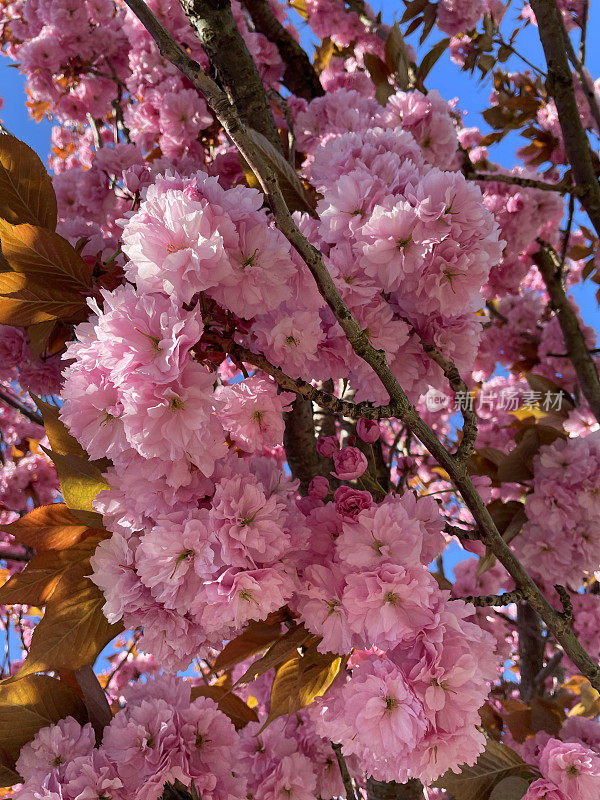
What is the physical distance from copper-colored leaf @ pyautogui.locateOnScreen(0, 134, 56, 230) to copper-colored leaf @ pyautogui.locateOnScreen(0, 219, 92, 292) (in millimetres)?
115

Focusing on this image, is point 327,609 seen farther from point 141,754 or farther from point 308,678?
point 141,754

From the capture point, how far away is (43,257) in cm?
83

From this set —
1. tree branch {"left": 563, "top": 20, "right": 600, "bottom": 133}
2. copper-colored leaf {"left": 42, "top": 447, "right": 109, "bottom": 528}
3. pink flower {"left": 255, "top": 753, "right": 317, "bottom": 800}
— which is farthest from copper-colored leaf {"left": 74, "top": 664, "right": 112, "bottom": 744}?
tree branch {"left": 563, "top": 20, "right": 600, "bottom": 133}

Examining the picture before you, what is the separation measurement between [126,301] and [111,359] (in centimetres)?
7

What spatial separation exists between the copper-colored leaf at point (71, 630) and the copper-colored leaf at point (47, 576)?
0.03 feet

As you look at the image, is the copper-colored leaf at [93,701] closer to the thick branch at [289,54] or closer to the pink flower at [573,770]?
the pink flower at [573,770]

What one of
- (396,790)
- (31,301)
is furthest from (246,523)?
(396,790)

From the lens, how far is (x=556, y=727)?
1353 millimetres

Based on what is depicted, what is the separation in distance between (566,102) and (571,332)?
0.88 metres

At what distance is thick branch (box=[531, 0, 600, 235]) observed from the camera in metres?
1.74

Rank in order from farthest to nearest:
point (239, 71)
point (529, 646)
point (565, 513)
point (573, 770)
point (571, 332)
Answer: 1. point (571, 332)
2. point (529, 646)
3. point (565, 513)
4. point (239, 71)
5. point (573, 770)

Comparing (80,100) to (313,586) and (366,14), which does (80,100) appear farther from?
(313,586)

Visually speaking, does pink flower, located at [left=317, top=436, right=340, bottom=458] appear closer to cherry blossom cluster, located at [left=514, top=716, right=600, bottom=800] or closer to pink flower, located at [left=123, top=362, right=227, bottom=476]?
pink flower, located at [left=123, top=362, right=227, bottom=476]

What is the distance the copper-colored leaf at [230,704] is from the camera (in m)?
1.09
